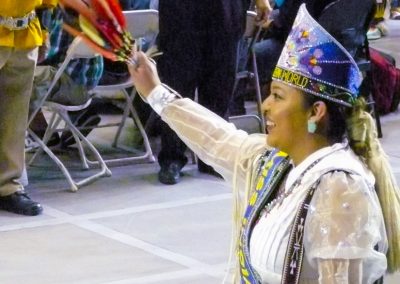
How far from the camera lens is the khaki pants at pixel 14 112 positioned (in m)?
5.57

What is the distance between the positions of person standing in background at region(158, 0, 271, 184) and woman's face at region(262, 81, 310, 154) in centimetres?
349

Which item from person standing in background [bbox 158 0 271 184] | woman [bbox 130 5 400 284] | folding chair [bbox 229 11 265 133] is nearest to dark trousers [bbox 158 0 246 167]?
person standing in background [bbox 158 0 271 184]

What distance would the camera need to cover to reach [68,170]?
21.8ft

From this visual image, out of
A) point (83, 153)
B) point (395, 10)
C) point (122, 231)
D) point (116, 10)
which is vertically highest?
point (116, 10)

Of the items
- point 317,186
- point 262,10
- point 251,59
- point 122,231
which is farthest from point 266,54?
point 317,186

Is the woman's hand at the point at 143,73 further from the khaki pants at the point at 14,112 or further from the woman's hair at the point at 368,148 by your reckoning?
the khaki pants at the point at 14,112

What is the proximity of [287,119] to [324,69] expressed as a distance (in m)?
0.16

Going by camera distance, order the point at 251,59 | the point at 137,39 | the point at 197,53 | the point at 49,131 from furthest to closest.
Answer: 1. the point at 251,59
2. the point at 49,131
3. the point at 197,53
4. the point at 137,39

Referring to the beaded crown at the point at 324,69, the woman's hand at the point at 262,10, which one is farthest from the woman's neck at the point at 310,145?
the woman's hand at the point at 262,10

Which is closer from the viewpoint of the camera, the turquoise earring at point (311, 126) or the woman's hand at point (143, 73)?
the turquoise earring at point (311, 126)

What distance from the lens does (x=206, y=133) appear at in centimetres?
313

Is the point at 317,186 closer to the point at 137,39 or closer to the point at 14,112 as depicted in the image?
the point at 14,112

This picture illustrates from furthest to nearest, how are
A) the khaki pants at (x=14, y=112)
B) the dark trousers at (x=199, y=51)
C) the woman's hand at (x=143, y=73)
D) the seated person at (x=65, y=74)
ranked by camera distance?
the dark trousers at (x=199, y=51) < the seated person at (x=65, y=74) < the khaki pants at (x=14, y=112) < the woman's hand at (x=143, y=73)

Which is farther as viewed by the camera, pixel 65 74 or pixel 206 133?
pixel 65 74
